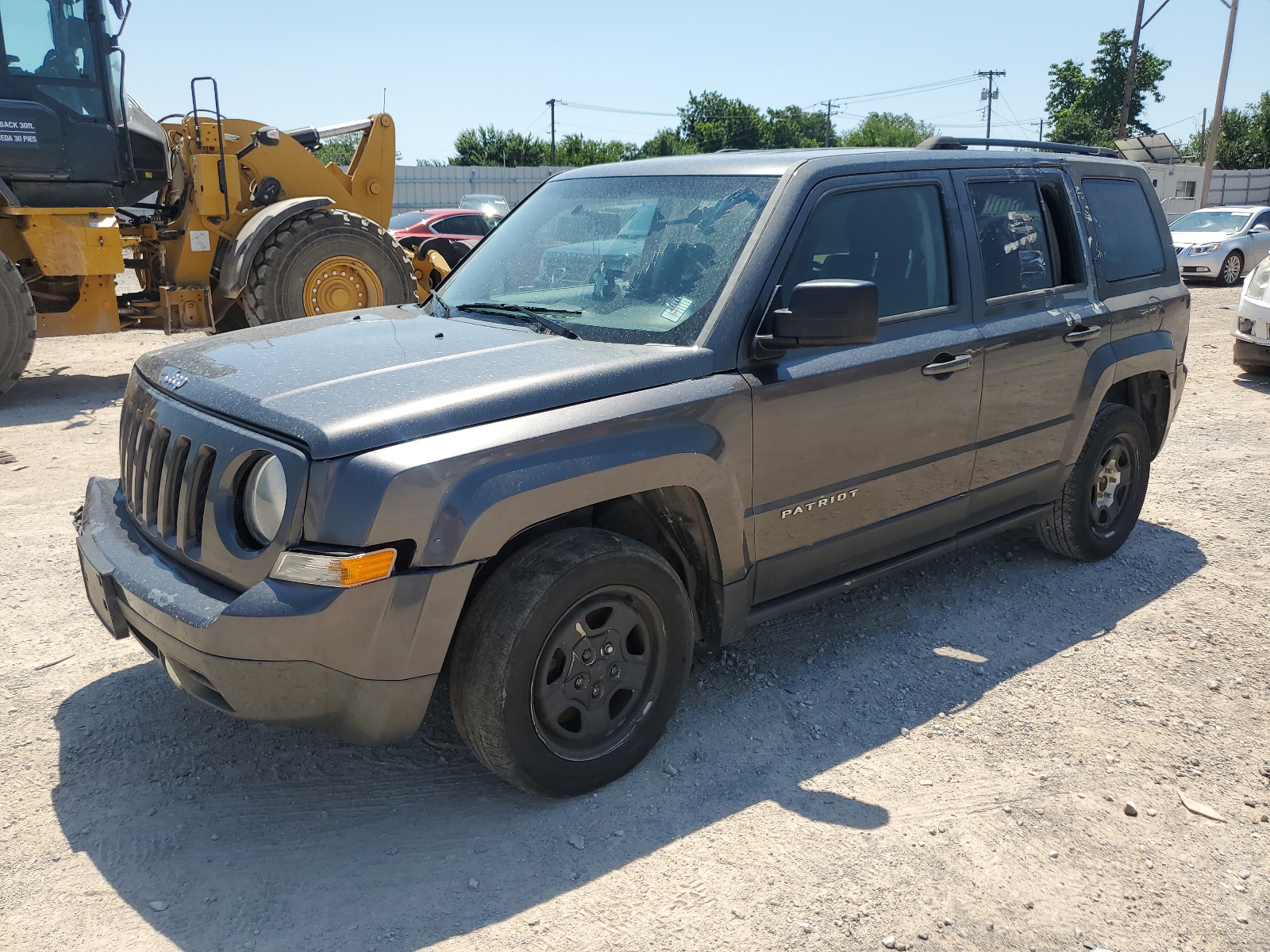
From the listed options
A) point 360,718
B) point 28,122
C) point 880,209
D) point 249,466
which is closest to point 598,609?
point 360,718

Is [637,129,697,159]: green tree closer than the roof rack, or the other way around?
the roof rack

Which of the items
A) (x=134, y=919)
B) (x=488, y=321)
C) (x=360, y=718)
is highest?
(x=488, y=321)

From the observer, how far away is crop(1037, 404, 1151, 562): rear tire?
197 inches

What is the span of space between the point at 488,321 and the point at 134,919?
2204 millimetres

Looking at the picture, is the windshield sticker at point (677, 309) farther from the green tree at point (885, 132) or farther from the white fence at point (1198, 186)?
the green tree at point (885, 132)

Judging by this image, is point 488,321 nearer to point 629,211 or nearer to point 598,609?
point 629,211

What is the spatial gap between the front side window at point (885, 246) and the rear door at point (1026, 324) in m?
0.20


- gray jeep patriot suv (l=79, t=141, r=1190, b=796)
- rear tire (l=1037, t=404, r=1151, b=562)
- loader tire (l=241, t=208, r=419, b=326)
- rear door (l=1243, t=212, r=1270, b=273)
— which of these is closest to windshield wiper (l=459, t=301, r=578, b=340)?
gray jeep patriot suv (l=79, t=141, r=1190, b=796)

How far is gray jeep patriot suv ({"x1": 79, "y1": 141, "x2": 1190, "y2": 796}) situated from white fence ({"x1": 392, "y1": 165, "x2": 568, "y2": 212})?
3110cm

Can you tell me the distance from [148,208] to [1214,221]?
18.9 m

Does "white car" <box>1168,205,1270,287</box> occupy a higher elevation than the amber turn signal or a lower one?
higher

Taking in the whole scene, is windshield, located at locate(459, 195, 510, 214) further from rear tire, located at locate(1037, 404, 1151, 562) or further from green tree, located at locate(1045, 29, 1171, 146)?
green tree, located at locate(1045, 29, 1171, 146)

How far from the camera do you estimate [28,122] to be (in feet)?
29.1

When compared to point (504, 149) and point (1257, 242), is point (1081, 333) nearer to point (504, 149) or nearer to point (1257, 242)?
point (1257, 242)
